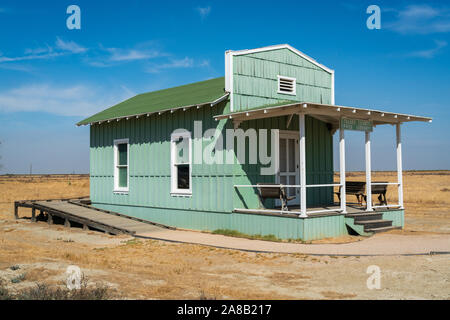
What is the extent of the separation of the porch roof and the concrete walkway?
3.38 m

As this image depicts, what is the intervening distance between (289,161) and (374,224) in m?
3.29

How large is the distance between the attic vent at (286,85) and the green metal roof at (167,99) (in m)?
1.87

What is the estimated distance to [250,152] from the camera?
44.5 ft

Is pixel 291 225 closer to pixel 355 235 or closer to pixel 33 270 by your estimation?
pixel 355 235

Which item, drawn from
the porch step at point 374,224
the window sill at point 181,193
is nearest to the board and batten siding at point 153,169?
the window sill at point 181,193

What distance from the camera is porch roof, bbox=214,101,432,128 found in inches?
454

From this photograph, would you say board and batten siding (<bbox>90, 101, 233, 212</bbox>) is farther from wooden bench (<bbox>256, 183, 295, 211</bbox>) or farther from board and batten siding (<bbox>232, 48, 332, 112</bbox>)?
board and batten siding (<bbox>232, 48, 332, 112</bbox>)

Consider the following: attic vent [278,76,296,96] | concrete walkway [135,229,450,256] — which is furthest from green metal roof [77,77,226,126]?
concrete walkway [135,229,450,256]

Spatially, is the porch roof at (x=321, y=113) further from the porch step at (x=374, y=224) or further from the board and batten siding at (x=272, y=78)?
the porch step at (x=374, y=224)

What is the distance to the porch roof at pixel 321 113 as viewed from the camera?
11523 millimetres

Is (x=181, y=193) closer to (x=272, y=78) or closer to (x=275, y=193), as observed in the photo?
(x=275, y=193)

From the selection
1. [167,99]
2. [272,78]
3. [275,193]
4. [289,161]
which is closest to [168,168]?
[167,99]
